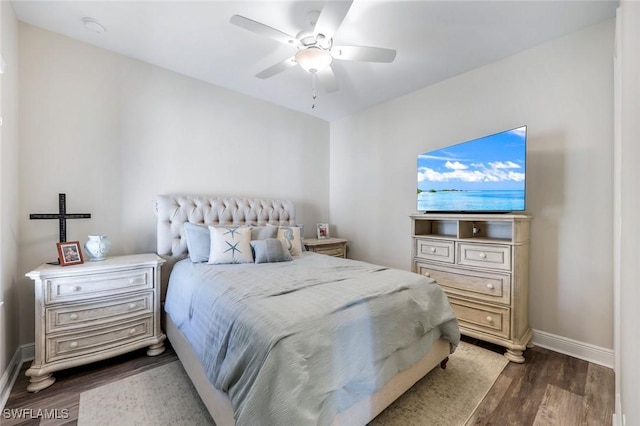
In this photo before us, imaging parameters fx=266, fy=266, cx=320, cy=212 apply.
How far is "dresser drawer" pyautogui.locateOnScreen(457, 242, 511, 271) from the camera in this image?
2326 millimetres

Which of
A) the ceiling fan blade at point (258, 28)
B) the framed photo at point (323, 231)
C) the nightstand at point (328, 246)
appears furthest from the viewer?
the framed photo at point (323, 231)

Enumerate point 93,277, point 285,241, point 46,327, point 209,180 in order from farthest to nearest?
point 209,180 → point 285,241 → point 93,277 → point 46,327

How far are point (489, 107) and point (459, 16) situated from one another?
1092 millimetres

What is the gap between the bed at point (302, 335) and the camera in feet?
3.69

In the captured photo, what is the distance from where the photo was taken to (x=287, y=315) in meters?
1.29

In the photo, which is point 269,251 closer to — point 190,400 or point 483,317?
point 190,400

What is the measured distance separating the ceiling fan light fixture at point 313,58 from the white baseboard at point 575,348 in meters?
3.09

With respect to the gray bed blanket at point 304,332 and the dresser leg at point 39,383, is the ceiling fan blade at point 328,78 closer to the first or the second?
the gray bed blanket at point 304,332

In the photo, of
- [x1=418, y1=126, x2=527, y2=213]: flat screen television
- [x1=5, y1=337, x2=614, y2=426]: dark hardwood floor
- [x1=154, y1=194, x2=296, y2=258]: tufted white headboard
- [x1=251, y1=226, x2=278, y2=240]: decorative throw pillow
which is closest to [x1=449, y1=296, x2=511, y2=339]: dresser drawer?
[x1=5, y1=337, x2=614, y2=426]: dark hardwood floor

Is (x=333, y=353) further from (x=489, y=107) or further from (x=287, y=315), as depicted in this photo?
(x=489, y=107)

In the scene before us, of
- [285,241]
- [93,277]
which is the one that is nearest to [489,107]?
[285,241]

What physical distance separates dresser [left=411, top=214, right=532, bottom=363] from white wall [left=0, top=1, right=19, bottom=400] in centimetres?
344

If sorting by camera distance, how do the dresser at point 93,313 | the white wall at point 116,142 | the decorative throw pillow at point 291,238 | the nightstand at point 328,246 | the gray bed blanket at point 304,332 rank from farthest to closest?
the nightstand at point 328,246 < the decorative throw pillow at point 291,238 < the white wall at point 116,142 < the dresser at point 93,313 < the gray bed blanket at point 304,332

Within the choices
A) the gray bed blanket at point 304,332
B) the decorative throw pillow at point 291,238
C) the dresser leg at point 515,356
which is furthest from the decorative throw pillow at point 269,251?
the dresser leg at point 515,356
